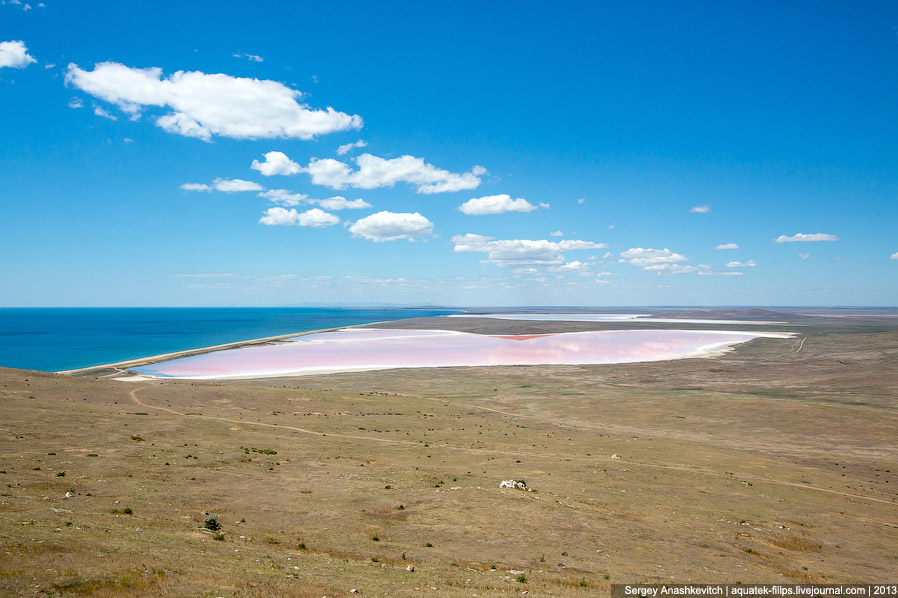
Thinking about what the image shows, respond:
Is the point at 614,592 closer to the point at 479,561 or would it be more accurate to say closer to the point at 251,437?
the point at 479,561

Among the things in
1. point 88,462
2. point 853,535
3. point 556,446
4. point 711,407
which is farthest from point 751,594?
point 711,407

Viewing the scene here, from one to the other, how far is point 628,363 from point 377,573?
11663 centimetres

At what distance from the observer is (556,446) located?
164 feet

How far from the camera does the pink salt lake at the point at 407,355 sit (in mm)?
112812

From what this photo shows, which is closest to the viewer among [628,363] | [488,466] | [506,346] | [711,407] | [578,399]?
[488,466]

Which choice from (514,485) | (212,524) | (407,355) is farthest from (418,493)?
(407,355)

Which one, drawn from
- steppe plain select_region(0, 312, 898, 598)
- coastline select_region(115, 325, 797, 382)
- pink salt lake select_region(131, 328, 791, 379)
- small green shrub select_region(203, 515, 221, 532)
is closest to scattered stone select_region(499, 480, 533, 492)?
steppe plain select_region(0, 312, 898, 598)

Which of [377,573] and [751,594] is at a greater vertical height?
[377,573]

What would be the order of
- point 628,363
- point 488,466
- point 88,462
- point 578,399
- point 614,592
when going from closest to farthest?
point 614,592 → point 88,462 → point 488,466 → point 578,399 → point 628,363

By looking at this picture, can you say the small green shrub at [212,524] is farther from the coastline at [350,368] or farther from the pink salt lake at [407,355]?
the pink salt lake at [407,355]

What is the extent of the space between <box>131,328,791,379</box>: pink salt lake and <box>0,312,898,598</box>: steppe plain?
42.0 m

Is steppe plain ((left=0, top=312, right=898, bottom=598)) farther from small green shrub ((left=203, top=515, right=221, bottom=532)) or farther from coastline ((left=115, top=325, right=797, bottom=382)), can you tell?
coastline ((left=115, top=325, right=797, bottom=382))

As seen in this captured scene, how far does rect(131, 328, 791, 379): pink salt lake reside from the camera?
112812 mm

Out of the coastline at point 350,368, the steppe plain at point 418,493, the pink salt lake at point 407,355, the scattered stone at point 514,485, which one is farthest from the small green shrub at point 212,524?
the pink salt lake at point 407,355
